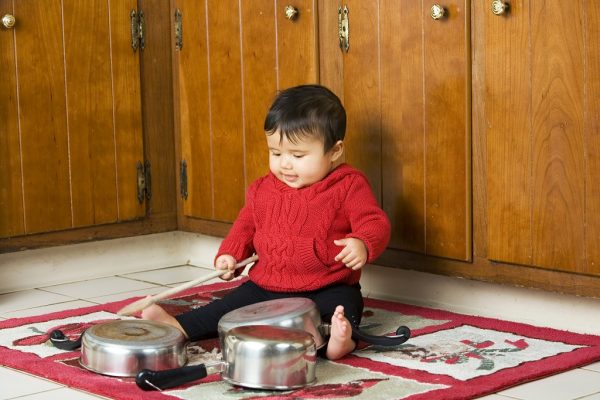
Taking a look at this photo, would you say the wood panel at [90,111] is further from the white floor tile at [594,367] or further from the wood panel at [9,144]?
the white floor tile at [594,367]

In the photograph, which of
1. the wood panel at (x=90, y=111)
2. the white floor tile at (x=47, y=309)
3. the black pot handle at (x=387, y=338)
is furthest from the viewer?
the wood panel at (x=90, y=111)

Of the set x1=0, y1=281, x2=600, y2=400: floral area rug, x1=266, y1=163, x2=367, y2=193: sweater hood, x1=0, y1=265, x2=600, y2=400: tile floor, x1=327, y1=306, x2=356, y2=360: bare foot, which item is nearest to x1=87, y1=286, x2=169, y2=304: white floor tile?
x1=0, y1=265, x2=600, y2=400: tile floor

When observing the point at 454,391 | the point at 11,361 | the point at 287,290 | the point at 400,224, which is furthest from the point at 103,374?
the point at 400,224

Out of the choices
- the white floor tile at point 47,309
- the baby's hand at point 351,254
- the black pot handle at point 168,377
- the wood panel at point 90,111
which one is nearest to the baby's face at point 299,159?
the baby's hand at point 351,254

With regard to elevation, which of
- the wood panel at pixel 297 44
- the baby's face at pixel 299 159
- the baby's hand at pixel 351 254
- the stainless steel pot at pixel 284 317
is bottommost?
the stainless steel pot at pixel 284 317

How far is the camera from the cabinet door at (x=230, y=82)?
251 centimetres

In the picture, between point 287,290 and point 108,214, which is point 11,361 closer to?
point 287,290

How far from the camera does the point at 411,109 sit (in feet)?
7.42

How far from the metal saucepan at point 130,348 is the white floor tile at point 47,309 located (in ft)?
1.73

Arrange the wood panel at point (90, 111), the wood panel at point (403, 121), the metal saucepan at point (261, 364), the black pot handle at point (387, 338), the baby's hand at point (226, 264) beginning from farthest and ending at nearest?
1. the wood panel at point (90, 111)
2. the wood panel at point (403, 121)
3. the baby's hand at point (226, 264)
4. the black pot handle at point (387, 338)
5. the metal saucepan at point (261, 364)

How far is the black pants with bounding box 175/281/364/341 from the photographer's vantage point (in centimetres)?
203

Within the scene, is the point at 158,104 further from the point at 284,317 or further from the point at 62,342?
the point at 284,317

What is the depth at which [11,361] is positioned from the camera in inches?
76.6

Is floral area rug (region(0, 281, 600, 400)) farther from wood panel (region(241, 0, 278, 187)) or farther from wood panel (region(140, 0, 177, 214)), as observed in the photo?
wood panel (region(140, 0, 177, 214))
